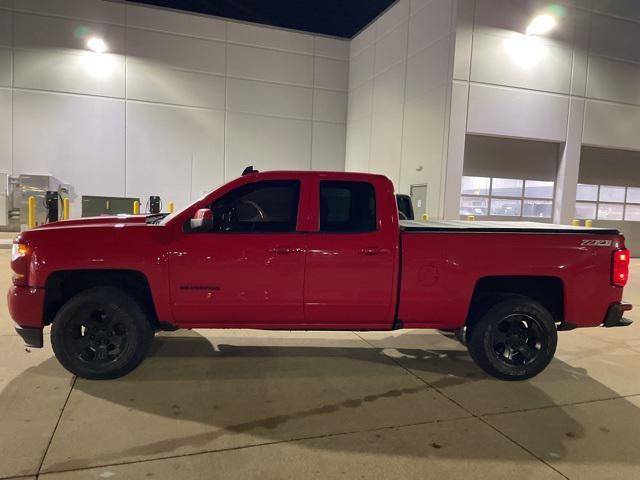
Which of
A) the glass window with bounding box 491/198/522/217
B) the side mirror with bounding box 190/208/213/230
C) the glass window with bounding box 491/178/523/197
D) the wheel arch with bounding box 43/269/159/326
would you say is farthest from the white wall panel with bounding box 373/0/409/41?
the wheel arch with bounding box 43/269/159/326

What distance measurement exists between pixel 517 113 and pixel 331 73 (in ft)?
28.0

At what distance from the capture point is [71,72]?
Answer: 1711cm

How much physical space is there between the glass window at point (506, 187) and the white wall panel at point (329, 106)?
25.0ft

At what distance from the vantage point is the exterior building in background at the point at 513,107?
14219 mm

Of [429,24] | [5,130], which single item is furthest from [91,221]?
[5,130]

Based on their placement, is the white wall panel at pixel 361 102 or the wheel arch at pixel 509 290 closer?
the wheel arch at pixel 509 290

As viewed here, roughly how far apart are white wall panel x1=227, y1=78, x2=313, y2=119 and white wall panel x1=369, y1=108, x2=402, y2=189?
341cm

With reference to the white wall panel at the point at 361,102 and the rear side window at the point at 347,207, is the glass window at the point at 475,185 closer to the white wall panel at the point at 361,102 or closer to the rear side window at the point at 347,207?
the white wall panel at the point at 361,102

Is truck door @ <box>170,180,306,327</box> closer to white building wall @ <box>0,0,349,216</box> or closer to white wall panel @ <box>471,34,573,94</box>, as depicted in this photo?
white wall panel @ <box>471,34,573,94</box>

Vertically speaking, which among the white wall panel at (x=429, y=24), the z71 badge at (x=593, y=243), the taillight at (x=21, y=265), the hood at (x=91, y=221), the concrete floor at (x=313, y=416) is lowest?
the concrete floor at (x=313, y=416)

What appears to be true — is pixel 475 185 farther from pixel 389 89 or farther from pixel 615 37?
pixel 615 37

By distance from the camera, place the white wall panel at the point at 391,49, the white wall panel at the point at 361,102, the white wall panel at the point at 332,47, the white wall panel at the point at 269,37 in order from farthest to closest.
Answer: the white wall panel at the point at 332,47
the white wall panel at the point at 269,37
the white wall panel at the point at 361,102
the white wall panel at the point at 391,49

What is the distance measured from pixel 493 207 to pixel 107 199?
46.0 ft

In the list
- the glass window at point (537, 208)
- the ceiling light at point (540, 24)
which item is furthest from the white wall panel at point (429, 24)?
the glass window at point (537, 208)
